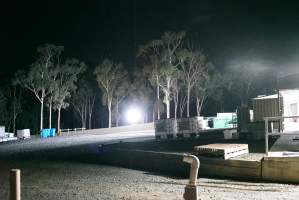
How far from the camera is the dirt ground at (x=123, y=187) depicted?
9.09 meters

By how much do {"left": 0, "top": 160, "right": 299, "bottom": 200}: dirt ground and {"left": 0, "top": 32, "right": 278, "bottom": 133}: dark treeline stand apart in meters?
33.6

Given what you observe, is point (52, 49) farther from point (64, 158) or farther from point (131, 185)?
point (131, 185)

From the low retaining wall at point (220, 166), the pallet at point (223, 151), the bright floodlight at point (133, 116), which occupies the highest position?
the bright floodlight at point (133, 116)

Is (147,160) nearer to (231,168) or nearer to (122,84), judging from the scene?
(231,168)

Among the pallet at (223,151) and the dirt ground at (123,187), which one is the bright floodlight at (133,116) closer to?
the dirt ground at (123,187)

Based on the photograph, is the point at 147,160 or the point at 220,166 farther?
the point at 147,160

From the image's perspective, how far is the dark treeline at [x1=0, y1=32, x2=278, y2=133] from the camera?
4916 centimetres

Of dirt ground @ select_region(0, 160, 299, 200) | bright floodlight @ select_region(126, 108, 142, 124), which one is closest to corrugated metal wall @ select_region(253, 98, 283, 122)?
dirt ground @ select_region(0, 160, 299, 200)

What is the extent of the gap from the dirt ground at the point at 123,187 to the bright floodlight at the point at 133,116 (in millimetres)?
46431

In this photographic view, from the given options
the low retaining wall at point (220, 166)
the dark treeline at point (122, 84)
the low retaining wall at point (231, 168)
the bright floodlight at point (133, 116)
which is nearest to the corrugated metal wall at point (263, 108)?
the low retaining wall at point (220, 166)

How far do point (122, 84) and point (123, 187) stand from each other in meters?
46.1

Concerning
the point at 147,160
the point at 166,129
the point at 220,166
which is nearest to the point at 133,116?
the point at 166,129

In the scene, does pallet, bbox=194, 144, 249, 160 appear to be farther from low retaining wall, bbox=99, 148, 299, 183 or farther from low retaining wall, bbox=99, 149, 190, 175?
low retaining wall, bbox=99, 149, 190, 175

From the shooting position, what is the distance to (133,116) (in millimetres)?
61281
